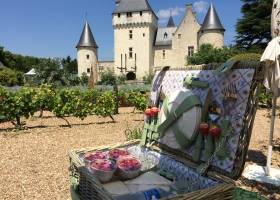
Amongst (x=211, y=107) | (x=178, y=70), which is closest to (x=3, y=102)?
(x=178, y=70)

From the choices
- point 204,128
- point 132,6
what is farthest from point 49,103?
point 132,6

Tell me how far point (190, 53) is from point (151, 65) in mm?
6303

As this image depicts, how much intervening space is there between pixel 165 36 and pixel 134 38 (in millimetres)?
5027

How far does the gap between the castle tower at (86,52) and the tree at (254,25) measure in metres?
25.4

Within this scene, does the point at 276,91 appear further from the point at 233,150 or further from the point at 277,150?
the point at 277,150

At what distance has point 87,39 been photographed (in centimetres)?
4706

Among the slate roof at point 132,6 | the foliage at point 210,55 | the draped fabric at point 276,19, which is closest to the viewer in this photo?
the draped fabric at point 276,19

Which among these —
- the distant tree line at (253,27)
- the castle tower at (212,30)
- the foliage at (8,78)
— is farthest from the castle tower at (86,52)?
the distant tree line at (253,27)

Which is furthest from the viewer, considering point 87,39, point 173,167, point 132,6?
point 132,6

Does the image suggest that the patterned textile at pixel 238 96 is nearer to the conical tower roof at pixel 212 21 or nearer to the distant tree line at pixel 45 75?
the distant tree line at pixel 45 75

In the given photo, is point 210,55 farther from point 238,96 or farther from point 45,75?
point 238,96

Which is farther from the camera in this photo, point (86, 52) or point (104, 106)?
point (86, 52)

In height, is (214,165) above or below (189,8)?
below

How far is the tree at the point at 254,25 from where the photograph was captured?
25766 mm
